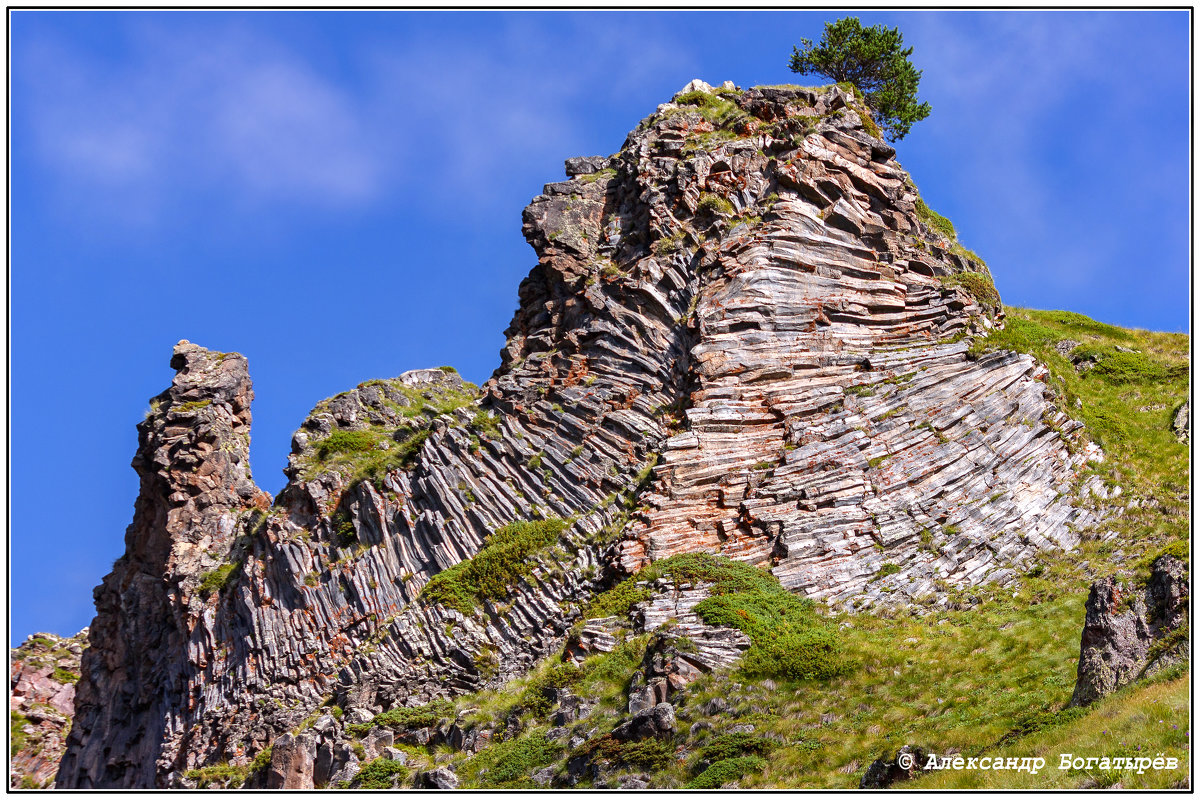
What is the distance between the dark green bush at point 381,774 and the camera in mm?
29781

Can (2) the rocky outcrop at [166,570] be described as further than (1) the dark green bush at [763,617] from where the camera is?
Yes

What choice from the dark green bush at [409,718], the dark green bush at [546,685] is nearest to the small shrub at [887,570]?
the dark green bush at [546,685]

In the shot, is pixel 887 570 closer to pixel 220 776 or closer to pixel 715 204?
pixel 715 204

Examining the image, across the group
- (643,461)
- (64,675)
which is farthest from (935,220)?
(64,675)

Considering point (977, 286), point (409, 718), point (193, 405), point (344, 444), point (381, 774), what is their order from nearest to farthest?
point (381, 774)
point (409, 718)
point (977, 286)
point (344, 444)
point (193, 405)

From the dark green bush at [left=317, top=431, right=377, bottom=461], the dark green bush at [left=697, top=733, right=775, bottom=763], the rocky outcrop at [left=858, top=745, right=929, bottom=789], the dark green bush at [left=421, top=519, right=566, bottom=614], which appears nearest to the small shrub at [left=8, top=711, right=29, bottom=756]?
the dark green bush at [left=317, top=431, right=377, bottom=461]


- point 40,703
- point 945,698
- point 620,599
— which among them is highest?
point 620,599

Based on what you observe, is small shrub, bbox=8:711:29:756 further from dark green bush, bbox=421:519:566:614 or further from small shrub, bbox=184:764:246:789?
dark green bush, bbox=421:519:566:614

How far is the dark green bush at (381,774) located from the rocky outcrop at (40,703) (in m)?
31.5

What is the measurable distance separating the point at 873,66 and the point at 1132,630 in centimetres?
4947

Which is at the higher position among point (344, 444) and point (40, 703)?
point (344, 444)

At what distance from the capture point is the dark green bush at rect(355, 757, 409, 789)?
97.7 feet

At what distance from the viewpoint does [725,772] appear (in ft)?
78.2

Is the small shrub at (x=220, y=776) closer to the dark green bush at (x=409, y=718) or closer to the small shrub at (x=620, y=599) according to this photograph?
the dark green bush at (x=409, y=718)
